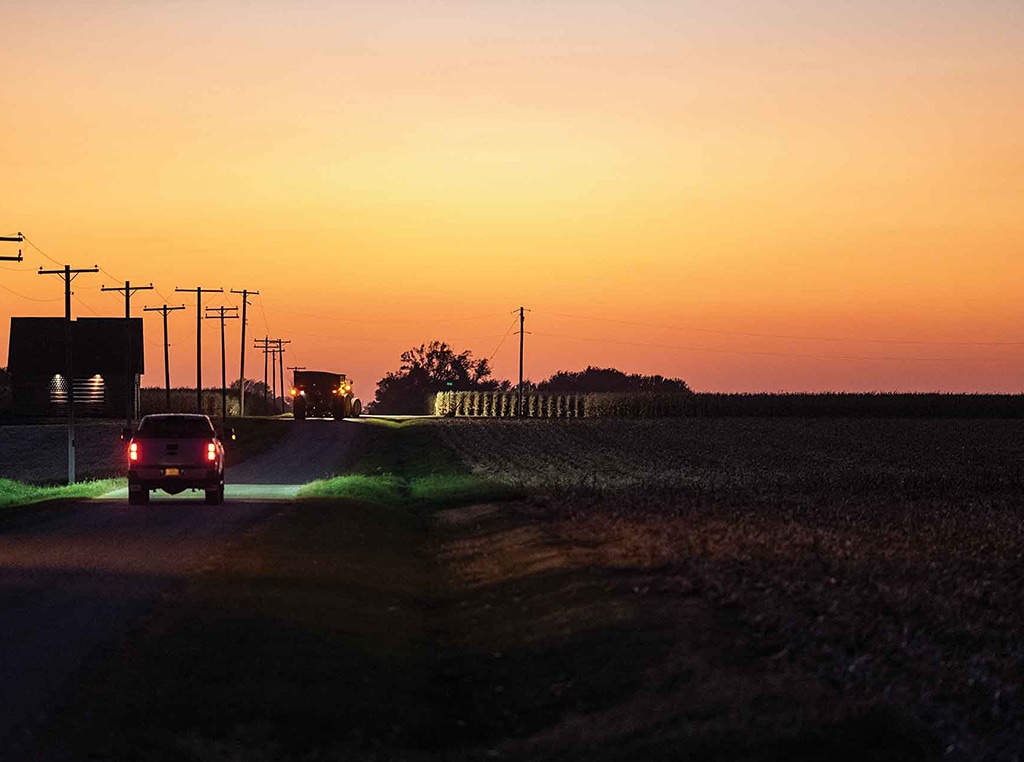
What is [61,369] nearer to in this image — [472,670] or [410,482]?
[410,482]

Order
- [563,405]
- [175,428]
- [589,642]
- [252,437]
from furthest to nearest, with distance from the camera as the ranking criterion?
1. [563,405]
2. [252,437]
3. [175,428]
4. [589,642]

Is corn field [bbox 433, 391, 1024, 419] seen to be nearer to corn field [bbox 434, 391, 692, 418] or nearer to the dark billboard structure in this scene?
corn field [bbox 434, 391, 692, 418]

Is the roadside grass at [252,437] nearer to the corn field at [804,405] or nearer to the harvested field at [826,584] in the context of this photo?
the harvested field at [826,584]

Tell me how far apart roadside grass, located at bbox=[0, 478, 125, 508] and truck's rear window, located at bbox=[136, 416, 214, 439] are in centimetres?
316

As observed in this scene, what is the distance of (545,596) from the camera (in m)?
20.4

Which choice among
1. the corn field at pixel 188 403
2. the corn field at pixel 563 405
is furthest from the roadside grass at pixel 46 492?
the corn field at pixel 563 405

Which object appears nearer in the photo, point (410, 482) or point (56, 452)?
point (410, 482)

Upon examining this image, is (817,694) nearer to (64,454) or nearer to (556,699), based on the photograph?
(556,699)

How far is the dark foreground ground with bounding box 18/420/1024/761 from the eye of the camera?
12000mm

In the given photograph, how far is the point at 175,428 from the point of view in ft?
132

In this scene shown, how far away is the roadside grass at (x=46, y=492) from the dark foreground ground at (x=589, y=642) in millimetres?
10801

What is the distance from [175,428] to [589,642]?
83.1ft

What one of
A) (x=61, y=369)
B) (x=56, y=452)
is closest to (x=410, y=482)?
(x=56, y=452)

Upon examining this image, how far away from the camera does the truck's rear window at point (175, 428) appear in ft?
131
